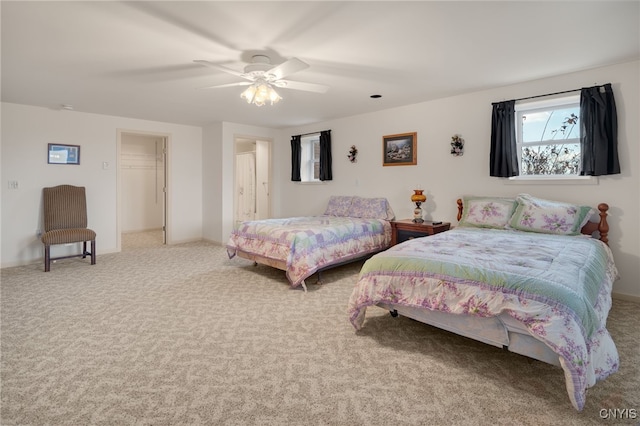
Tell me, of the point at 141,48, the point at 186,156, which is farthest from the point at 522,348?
the point at 186,156

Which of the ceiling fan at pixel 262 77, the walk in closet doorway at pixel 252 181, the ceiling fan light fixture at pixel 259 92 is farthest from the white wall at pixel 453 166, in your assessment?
the ceiling fan light fixture at pixel 259 92

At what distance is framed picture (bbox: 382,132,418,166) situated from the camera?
487 cm

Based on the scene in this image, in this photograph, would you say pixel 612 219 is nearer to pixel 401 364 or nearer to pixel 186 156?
pixel 401 364

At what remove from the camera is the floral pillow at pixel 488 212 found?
3.68m

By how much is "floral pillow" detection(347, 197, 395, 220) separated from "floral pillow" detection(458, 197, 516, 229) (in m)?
1.26

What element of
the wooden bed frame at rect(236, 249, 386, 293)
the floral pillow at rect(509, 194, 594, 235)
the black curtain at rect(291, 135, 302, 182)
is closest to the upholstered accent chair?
the wooden bed frame at rect(236, 249, 386, 293)

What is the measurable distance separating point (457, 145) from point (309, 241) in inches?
93.7

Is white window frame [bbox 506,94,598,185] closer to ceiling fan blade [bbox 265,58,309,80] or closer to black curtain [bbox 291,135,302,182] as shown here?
ceiling fan blade [bbox 265,58,309,80]

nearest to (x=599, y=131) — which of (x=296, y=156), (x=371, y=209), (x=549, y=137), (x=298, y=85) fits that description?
(x=549, y=137)

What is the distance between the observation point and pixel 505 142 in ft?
12.9

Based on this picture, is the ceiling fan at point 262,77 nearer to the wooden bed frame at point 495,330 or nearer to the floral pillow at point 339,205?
the wooden bed frame at point 495,330

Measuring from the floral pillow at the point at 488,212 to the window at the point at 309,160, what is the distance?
3.27 meters

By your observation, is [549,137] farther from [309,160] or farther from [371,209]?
[309,160]

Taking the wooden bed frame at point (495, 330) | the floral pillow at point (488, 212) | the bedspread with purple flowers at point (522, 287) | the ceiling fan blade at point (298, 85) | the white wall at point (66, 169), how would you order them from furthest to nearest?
the white wall at point (66, 169), the floral pillow at point (488, 212), the ceiling fan blade at point (298, 85), the wooden bed frame at point (495, 330), the bedspread with purple flowers at point (522, 287)
